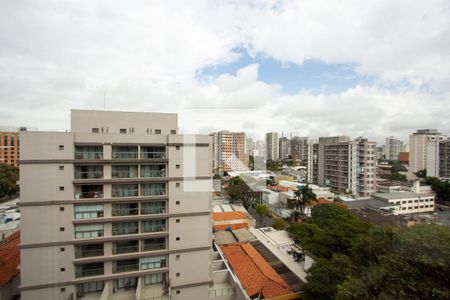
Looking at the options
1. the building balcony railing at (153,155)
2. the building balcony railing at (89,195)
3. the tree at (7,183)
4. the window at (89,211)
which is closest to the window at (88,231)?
the window at (89,211)

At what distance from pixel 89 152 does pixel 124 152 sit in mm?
1092

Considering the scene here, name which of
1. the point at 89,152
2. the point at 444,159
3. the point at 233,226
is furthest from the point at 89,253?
the point at 444,159

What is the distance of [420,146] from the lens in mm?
42875

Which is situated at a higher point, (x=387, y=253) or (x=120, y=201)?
(x=120, y=201)

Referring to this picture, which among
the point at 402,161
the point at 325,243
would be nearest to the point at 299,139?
the point at 402,161

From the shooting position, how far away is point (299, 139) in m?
60.8

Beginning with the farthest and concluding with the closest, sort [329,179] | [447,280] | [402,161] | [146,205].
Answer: [402,161] < [329,179] < [146,205] < [447,280]

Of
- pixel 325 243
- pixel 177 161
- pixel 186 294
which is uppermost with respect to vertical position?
pixel 177 161

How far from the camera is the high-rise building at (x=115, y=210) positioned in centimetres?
679

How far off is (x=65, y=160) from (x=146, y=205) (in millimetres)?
2941

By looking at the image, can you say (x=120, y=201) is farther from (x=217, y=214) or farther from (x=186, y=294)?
(x=217, y=214)

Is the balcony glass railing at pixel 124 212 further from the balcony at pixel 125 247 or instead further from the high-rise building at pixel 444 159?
the high-rise building at pixel 444 159

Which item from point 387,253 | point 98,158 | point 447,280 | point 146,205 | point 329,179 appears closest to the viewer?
point 447,280

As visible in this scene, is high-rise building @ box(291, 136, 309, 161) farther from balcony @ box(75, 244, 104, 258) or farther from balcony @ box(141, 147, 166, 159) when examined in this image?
balcony @ box(75, 244, 104, 258)
